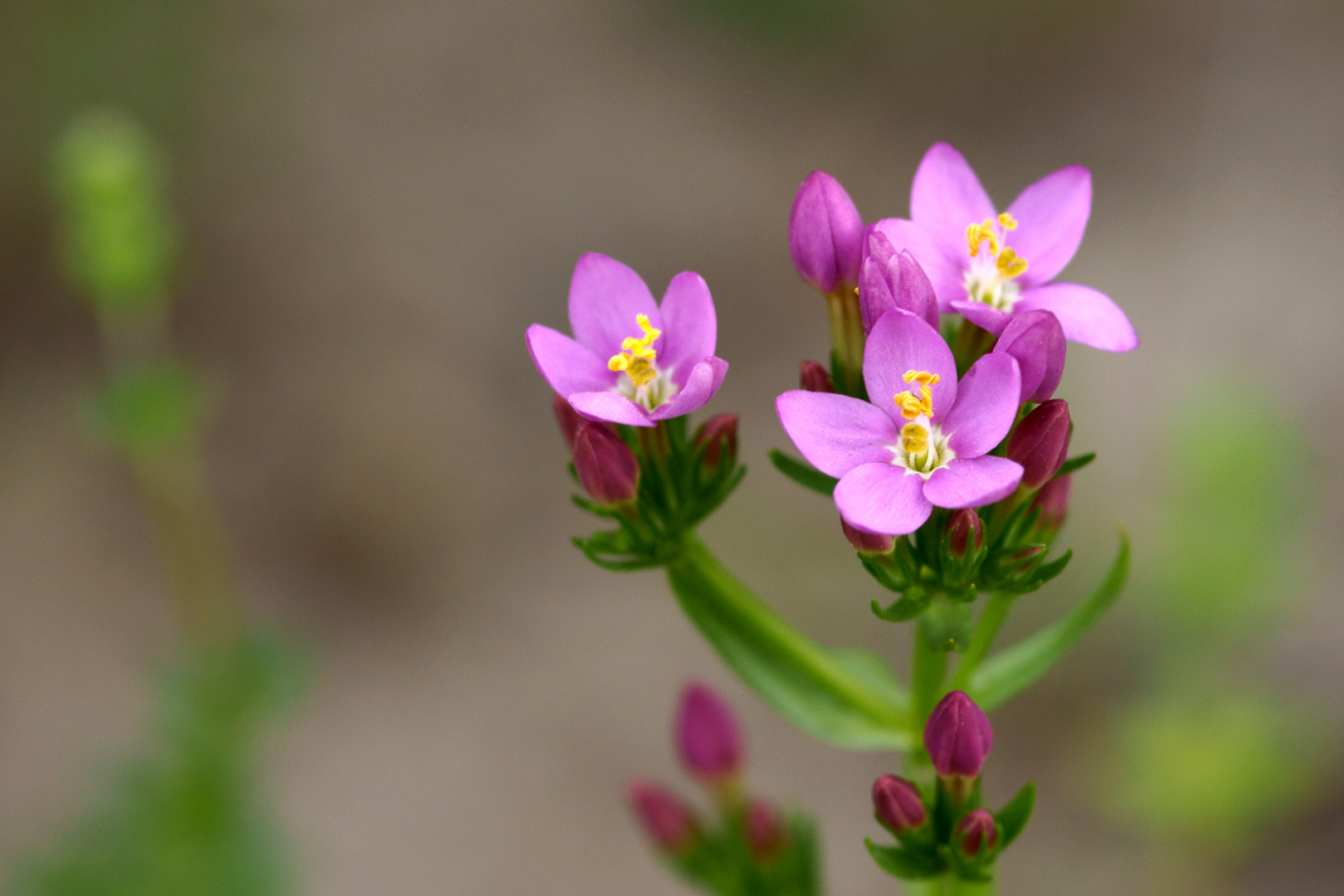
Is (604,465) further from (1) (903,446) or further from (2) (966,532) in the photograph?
(2) (966,532)

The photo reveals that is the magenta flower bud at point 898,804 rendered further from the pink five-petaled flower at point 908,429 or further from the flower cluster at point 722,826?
the flower cluster at point 722,826

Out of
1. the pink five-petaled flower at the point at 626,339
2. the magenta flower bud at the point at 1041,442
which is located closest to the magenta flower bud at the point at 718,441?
the pink five-petaled flower at the point at 626,339

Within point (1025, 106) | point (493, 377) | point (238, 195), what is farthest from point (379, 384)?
point (1025, 106)

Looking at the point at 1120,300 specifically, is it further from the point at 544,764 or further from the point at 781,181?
the point at 544,764

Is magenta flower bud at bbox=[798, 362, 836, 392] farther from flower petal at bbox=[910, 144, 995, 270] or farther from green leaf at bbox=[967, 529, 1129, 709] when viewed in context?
Answer: green leaf at bbox=[967, 529, 1129, 709]

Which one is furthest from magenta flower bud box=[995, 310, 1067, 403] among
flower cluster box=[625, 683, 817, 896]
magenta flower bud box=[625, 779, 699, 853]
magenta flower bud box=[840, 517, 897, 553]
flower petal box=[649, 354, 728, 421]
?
magenta flower bud box=[625, 779, 699, 853]

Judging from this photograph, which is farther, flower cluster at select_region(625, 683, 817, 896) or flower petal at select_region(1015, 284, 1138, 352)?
flower cluster at select_region(625, 683, 817, 896)

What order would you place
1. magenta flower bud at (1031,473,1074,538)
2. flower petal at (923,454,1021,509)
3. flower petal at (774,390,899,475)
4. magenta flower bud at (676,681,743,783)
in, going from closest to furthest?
1. flower petal at (923,454,1021,509)
2. flower petal at (774,390,899,475)
3. magenta flower bud at (1031,473,1074,538)
4. magenta flower bud at (676,681,743,783)
